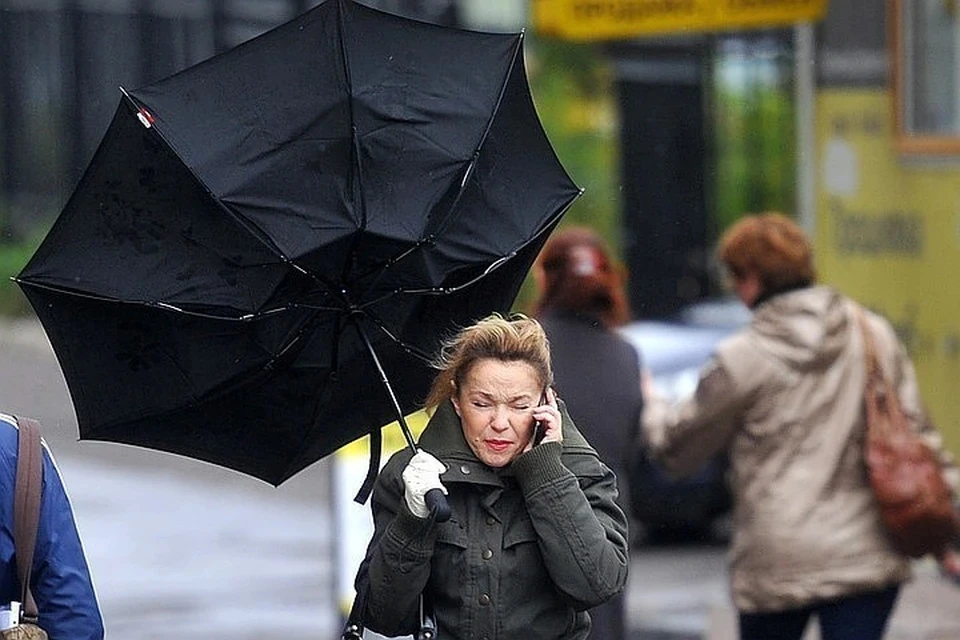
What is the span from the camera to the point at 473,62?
419cm

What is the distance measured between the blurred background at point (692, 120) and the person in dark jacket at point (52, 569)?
1.98 meters

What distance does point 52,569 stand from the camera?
3.98 m

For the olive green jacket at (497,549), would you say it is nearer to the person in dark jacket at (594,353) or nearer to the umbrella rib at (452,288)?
the umbrella rib at (452,288)

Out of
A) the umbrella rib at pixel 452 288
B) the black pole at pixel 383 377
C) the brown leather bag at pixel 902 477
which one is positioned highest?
the umbrella rib at pixel 452 288

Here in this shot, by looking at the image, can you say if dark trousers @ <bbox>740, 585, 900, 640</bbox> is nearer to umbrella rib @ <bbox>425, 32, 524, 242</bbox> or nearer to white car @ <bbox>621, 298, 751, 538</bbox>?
umbrella rib @ <bbox>425, 32, 524, 242</bbox>

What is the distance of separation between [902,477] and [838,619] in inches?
17.9

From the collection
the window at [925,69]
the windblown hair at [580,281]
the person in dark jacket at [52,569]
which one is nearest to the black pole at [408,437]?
the person in dark jacket at [52,569]

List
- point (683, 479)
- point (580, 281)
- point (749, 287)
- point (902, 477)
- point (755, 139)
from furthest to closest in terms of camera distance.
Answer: point (755, 139), point (683, 479), point (749, 287), point (580, 281), point (902, 477)

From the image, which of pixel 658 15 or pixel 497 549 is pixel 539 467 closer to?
pixel 497 549

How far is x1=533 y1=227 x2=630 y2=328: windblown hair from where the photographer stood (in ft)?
20.4

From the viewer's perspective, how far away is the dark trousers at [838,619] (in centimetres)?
620

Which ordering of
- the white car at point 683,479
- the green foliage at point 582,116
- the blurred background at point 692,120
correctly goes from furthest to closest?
the green foliage at point 582,116, the white car at point 683,479, the blurred background at point 692,120

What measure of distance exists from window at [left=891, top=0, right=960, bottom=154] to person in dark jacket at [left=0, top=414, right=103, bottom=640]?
646 cm

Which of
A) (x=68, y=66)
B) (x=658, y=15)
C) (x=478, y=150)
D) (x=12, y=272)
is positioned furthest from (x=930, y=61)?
(x=12, y=272)
